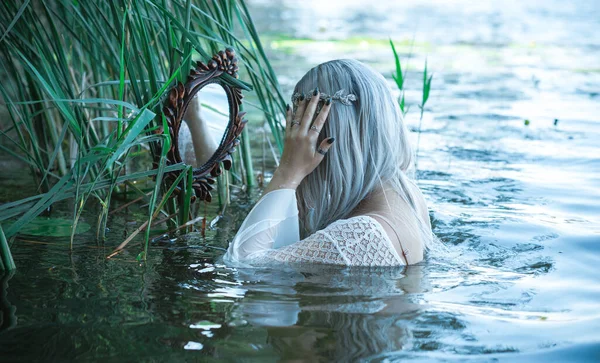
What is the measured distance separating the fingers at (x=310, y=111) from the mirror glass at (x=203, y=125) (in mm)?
526

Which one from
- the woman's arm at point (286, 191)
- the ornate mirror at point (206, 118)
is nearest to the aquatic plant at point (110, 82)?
the ornate mirror at point (206, 118)

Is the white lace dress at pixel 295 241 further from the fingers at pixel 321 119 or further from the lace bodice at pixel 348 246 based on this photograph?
the fingers at pixel 321 119

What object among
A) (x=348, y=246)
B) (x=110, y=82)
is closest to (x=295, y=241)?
(x=348, y=246)

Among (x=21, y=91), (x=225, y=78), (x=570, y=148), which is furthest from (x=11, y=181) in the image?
(x=570, y=148)

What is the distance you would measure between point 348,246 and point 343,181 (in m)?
0.25

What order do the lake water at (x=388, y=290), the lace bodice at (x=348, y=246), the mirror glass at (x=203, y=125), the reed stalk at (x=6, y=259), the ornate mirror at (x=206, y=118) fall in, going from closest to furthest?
the lake water at (x=388, y=290)
the reed stalk at (x=6, y=259)
the lace bodice at (x=348, y=246)
the ornate mirror at (x=206, y=118)
the mirror glass at (x=203, y=125)

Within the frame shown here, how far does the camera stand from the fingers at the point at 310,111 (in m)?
2.61

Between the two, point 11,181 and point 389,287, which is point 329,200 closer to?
point 389,287

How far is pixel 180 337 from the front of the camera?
80.7 inches

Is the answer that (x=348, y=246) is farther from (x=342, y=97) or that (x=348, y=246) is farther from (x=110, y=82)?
(x=110, y=82)

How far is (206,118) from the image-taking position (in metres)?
3.05

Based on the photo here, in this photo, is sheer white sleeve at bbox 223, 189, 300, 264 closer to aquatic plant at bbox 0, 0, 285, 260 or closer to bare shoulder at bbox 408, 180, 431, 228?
aquatic plant at bbox 0, 0, 285, 260

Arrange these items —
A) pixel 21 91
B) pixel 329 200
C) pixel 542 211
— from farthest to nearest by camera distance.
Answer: pixel 542 211, pixel 21 91, pixel 329 200

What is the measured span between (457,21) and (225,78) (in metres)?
12.7
